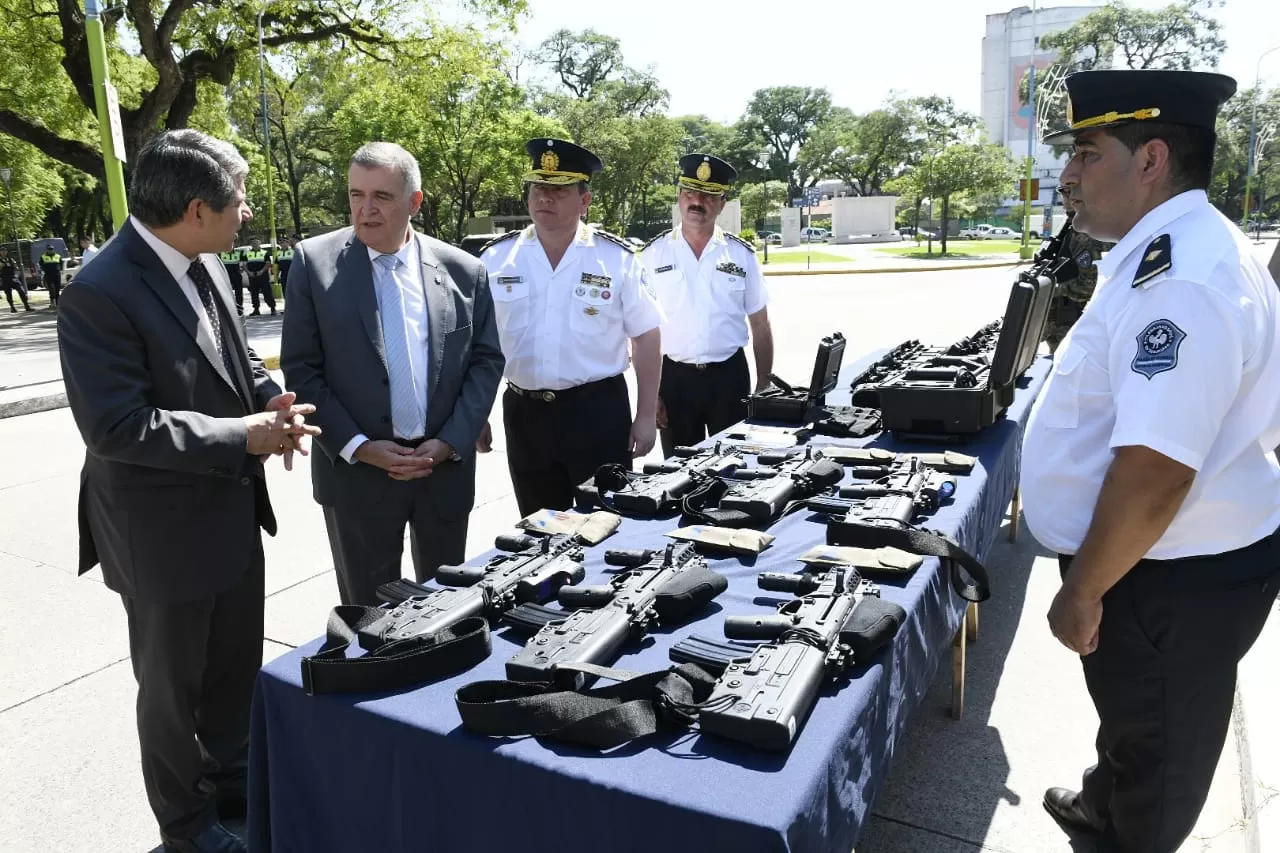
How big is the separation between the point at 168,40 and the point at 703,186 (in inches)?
482

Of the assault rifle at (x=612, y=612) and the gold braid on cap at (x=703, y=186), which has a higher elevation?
the gold braid on cap at (x=703, y=186)

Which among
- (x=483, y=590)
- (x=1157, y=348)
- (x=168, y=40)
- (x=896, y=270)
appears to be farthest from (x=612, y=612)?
(x=896, y=270)

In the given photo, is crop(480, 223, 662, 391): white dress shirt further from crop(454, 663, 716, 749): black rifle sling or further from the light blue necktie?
crop(454, 663, 716, 749): black rifle sling

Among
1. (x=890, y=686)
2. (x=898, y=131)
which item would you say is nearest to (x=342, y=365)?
(x=890, y=686)

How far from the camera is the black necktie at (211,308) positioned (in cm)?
247

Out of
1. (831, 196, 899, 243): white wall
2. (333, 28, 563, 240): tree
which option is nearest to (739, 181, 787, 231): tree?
(831, 196, 899, 243): white wall

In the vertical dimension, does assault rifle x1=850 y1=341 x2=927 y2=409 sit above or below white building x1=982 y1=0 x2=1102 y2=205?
below

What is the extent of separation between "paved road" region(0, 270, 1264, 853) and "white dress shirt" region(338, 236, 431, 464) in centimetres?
155

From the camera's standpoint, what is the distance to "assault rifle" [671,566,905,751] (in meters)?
1.50

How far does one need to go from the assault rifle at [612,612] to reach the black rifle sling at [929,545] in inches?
17.5

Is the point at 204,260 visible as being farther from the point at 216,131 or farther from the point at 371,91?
the point at 216,131

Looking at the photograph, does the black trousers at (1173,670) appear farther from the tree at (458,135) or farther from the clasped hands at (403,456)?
the tree at (458,135)

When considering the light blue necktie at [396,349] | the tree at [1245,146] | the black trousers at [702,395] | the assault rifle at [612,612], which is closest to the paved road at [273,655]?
the assault rifle at [612,612]

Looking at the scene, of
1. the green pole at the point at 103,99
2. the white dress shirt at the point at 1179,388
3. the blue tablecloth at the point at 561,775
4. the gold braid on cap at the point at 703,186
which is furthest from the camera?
the green pole at the point at 103,99
